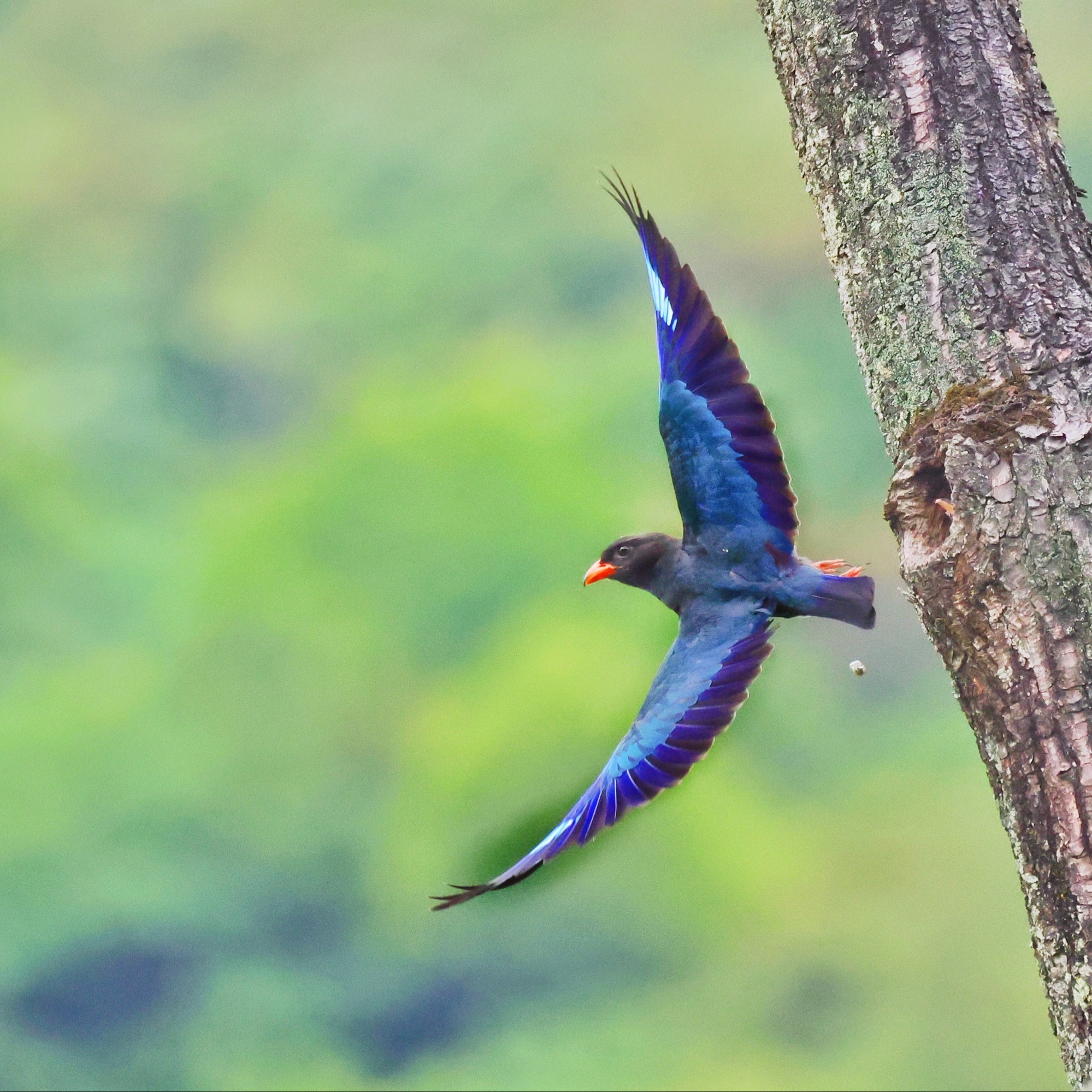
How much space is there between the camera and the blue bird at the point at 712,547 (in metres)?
2.50

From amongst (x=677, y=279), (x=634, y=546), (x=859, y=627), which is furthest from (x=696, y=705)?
(x=677, y=279)

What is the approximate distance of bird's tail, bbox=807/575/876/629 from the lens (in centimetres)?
260

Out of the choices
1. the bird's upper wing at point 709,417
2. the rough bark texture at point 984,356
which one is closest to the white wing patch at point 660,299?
the bird's upper wing at point 709,417

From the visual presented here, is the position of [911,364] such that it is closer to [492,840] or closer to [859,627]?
[859,627]

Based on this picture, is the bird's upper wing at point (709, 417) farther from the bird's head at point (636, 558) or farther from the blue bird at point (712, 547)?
the bird's head at point (636, 558)

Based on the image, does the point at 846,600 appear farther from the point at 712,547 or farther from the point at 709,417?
the point at 709,417

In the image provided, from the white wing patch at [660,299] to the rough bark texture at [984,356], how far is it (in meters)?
0.50

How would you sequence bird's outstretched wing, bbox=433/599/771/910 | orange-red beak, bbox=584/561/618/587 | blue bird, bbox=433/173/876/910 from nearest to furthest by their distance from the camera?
bird's outstretched wing, bbox=433/599/771/910, blue bird, bbox=433/173/876/910, orange-red beak, bbox=584/561/618/587

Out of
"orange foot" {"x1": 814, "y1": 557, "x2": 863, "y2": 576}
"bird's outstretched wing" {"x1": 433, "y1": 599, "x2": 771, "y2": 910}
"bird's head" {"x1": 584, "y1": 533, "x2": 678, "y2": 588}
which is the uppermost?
"bird's head" {"x1": 584, "y1": 533, "x2": 678, "y2": 588}

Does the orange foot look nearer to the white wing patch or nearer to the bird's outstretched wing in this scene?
the bird's outstretched wing

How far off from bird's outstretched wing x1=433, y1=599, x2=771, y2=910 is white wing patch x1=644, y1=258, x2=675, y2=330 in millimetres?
608

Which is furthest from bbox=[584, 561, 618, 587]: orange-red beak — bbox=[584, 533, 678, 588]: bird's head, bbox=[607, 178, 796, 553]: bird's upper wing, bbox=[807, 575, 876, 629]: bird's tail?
bbox=[807, 575, 876, 629]: bird's tail

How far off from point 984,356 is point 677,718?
3.05 feet

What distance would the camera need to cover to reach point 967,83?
2088mm
